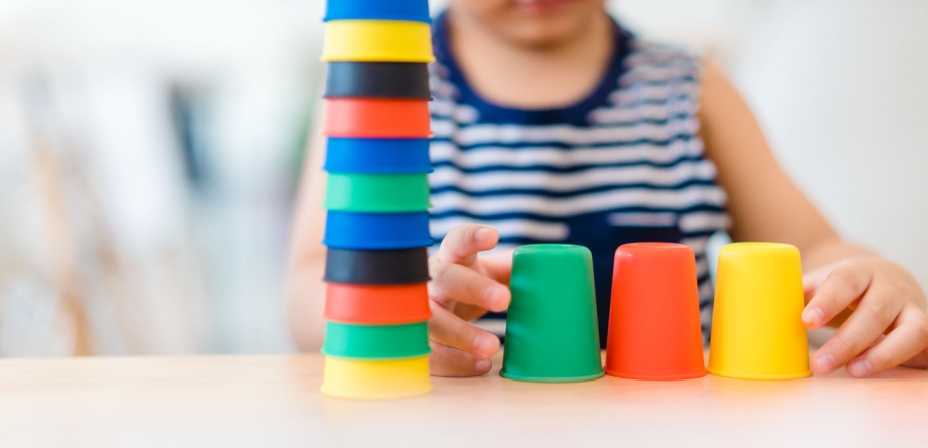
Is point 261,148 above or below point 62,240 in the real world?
above

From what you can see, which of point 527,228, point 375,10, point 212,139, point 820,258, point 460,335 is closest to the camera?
point 375,10

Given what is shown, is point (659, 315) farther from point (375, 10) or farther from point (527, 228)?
point (527, 228)

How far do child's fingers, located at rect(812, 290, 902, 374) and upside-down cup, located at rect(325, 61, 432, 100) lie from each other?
12.2 inches

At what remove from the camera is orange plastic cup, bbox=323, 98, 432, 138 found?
1.48 feet

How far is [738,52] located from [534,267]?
51.7 inches

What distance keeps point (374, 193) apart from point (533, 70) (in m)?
0.68

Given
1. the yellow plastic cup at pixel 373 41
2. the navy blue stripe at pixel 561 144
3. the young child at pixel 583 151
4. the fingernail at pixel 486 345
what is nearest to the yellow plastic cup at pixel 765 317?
the fingernail at pixel 486 345

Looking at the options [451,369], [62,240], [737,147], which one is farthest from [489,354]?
[62,240]

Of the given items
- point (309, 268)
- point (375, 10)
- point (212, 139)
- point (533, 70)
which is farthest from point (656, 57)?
point (212, 139)

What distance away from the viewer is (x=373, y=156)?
17.8 inches

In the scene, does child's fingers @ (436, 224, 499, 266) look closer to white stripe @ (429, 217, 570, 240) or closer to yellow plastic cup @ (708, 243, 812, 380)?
yellow plastic cup @ (708, 243, 812, 380)

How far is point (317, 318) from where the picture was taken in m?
0.93

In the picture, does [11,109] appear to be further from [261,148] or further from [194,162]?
[261,148]

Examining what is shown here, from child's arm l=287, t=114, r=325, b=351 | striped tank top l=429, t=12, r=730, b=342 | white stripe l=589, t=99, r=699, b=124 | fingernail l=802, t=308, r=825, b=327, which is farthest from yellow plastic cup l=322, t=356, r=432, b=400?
white stripe l=589, t=99, r=699, b=124
